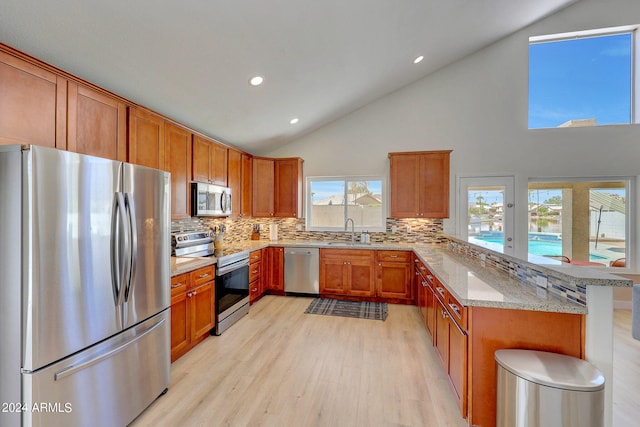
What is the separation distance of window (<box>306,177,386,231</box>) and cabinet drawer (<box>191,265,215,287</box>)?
245 centimetres

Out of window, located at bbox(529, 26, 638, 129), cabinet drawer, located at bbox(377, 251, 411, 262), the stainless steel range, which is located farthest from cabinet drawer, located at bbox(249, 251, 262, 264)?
window, located at bbox(529, 26, 638, 129)

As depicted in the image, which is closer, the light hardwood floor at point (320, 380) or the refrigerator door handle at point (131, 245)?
the refrigerator door handle at point (131, 245)

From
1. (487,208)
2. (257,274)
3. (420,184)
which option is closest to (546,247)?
(487,208)

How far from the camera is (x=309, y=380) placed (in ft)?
7.76

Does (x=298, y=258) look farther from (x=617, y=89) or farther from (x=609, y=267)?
(x=617, y=89)

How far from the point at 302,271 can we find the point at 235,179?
6.17 feet

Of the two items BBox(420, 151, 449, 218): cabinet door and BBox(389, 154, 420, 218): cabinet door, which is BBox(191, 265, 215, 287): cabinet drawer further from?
BBox(420, 151, 449, 218): cabinet door

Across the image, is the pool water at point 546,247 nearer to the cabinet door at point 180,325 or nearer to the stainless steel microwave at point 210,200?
the stainless steel microwave at point 210,200

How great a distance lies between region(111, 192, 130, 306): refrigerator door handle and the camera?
171cm

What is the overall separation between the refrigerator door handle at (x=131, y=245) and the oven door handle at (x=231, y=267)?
1.39 meters

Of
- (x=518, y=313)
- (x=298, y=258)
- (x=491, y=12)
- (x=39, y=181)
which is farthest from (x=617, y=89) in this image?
(x=39, y=181)

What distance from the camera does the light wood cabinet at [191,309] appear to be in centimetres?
257

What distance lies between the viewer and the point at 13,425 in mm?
1369

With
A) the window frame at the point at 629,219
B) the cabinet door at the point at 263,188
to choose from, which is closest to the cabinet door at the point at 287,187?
the cabinet door at the point at 263,188
